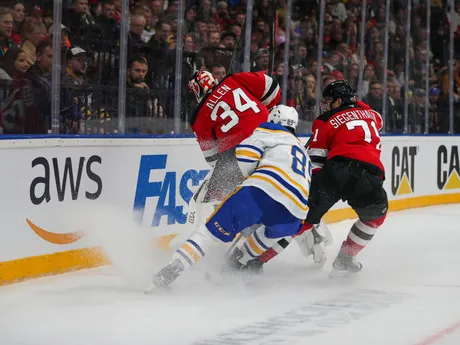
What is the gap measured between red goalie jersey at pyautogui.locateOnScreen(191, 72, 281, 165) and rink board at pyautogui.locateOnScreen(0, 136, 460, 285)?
2.15ft

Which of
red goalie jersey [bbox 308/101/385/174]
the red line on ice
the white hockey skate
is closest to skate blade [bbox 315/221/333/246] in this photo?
the white hockey skate

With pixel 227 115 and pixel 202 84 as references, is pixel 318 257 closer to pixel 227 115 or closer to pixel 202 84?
pixel 227 115

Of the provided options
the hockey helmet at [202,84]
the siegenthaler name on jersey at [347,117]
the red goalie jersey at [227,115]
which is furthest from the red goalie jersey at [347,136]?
the hockey helmet at [202,84]

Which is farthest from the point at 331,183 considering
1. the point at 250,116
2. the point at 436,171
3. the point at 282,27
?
the point at 436,171

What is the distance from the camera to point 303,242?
6.39 metres

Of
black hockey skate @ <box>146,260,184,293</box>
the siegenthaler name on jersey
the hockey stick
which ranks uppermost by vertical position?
the hockey stick

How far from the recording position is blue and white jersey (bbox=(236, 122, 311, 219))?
5.04 m

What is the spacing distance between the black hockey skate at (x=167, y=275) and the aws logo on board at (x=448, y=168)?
6513mm

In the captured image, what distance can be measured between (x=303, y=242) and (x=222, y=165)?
0.76 m

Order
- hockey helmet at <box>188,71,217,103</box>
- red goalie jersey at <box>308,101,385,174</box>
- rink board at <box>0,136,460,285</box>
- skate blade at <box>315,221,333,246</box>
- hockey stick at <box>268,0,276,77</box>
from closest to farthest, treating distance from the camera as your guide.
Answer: rink board at <box>0,136,460,285</box> → red goalie jersey at <box>308,101,385,174</box> → hockey helmet at <box>188,71,217,103</box> → skate blade at <box>315,221,333,246</box> → hockey stick at <box>268,0,276,77</box>

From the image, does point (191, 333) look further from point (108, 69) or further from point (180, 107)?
point (180, 107)

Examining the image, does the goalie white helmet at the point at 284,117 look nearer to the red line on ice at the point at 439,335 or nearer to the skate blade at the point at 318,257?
the skate blade at the point at 318,257

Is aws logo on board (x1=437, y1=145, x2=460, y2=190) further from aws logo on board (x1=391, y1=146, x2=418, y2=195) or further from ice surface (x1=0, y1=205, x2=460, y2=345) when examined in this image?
ice surface (x1=0, y1=205, x2=460, y2=345)

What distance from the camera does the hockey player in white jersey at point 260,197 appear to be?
4980 millimetres
